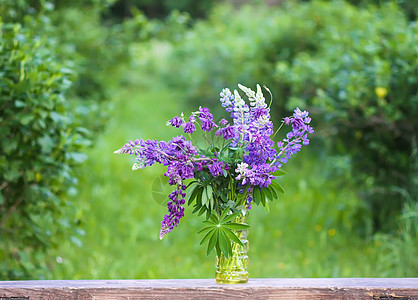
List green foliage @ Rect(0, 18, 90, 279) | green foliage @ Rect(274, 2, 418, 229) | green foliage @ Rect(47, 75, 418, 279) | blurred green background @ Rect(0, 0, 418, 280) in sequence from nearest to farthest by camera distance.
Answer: green foliage @ Rect(0, 18, 90, 279), blurred green background @ Rect(0, 0, 418, 280), green foliage @ Rect(274, 2, 418, 229), green foliage @ Rect(47, 75, 418, 279)

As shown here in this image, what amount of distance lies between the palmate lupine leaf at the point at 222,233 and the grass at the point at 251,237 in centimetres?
195

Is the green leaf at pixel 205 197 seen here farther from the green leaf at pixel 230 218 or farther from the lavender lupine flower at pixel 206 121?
the lavender lupine flower at pixel 206 121

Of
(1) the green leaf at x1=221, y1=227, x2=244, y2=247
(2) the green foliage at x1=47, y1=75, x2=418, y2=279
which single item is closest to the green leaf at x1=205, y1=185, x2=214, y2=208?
(1) the green leaf at x1=221, y1=227, x2=244, y2=247

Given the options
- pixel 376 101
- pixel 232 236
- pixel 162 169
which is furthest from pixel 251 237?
pixel 232 236

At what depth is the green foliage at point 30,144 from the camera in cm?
303

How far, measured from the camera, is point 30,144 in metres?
3.20

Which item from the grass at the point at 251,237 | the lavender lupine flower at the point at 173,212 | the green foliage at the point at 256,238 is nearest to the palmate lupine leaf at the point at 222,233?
the lavender lupine flower at the point at 173,212

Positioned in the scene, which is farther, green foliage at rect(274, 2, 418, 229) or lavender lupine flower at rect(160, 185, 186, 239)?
green foliage at rect(274, 2, 418, 229)

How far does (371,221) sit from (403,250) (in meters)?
0.96

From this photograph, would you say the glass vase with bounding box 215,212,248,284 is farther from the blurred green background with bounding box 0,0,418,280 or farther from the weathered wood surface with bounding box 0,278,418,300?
the blurred green background with bounding box 0,0,418,280

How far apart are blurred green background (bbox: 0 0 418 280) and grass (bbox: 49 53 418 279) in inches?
0.7

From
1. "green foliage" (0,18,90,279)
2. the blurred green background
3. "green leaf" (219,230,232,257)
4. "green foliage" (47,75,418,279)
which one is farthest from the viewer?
"green foliage" (47,75,418,279)

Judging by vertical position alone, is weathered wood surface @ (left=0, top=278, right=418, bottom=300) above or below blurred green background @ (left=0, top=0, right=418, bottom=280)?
below

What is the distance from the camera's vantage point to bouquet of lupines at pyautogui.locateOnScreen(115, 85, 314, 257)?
1921mm
